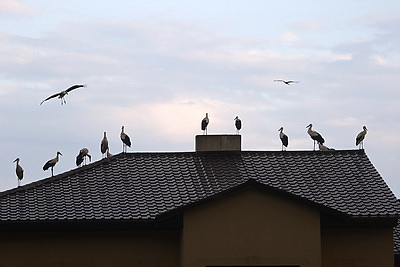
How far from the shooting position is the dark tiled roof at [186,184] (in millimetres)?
21891

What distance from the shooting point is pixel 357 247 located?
22.5 m

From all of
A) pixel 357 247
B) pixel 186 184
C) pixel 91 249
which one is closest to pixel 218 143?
pixel 186 184

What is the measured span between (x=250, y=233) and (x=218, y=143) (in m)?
4.92

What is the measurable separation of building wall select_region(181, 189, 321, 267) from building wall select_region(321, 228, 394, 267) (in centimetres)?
131

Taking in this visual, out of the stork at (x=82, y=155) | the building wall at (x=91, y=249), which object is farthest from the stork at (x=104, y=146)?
the building wall at (x=91, y=249)

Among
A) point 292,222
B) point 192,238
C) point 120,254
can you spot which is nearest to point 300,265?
point 292,222

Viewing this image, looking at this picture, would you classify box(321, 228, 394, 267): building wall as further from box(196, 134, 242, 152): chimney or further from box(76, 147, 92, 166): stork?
box(76, 147, 92, 166): stork

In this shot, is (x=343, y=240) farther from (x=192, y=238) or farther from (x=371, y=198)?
(x=192, y=238)

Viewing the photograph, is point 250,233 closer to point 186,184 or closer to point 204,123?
point 186,184

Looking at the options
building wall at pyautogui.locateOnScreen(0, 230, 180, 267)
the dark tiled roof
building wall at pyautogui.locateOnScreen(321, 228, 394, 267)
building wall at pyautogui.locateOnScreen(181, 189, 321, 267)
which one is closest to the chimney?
the dark tiled roof

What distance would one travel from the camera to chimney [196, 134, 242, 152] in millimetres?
25641

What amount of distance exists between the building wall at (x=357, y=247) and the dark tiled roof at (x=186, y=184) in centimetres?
66

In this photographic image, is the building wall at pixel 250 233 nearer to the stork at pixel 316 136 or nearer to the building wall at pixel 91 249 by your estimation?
the building wall at pixel 91 249

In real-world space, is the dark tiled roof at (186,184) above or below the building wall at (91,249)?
above
